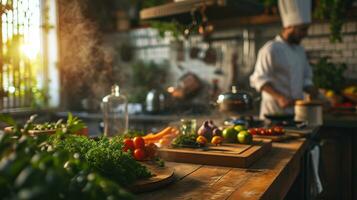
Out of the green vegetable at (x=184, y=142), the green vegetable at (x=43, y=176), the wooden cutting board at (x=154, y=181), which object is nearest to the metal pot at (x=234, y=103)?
the green vegetable at (x=184, y=142)

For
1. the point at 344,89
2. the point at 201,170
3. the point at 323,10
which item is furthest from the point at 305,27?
the point at 201,170

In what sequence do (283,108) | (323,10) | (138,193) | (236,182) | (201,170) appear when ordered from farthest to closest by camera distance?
(323,10) < (283,108) < (201,170) < (236,182) < (138,193)

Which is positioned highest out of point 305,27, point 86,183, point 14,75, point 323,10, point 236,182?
point 323,10

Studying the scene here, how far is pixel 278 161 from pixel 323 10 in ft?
11.2

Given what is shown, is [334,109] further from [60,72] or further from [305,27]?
[60,72]

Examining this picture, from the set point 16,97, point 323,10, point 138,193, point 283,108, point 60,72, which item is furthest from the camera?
point 60,72

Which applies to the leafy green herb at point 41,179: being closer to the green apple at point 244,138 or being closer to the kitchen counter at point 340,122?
the green apple at point 244,138

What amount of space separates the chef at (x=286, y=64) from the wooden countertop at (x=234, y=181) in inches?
74.6

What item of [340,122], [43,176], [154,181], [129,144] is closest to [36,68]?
[340,122]

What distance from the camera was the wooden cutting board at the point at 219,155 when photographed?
196cm

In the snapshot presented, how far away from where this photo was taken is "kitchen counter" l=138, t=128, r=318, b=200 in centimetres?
147

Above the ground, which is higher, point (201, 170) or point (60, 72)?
point (60, 72)

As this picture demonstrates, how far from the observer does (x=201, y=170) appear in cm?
187

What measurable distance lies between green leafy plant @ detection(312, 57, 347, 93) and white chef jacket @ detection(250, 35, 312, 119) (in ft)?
2.52
